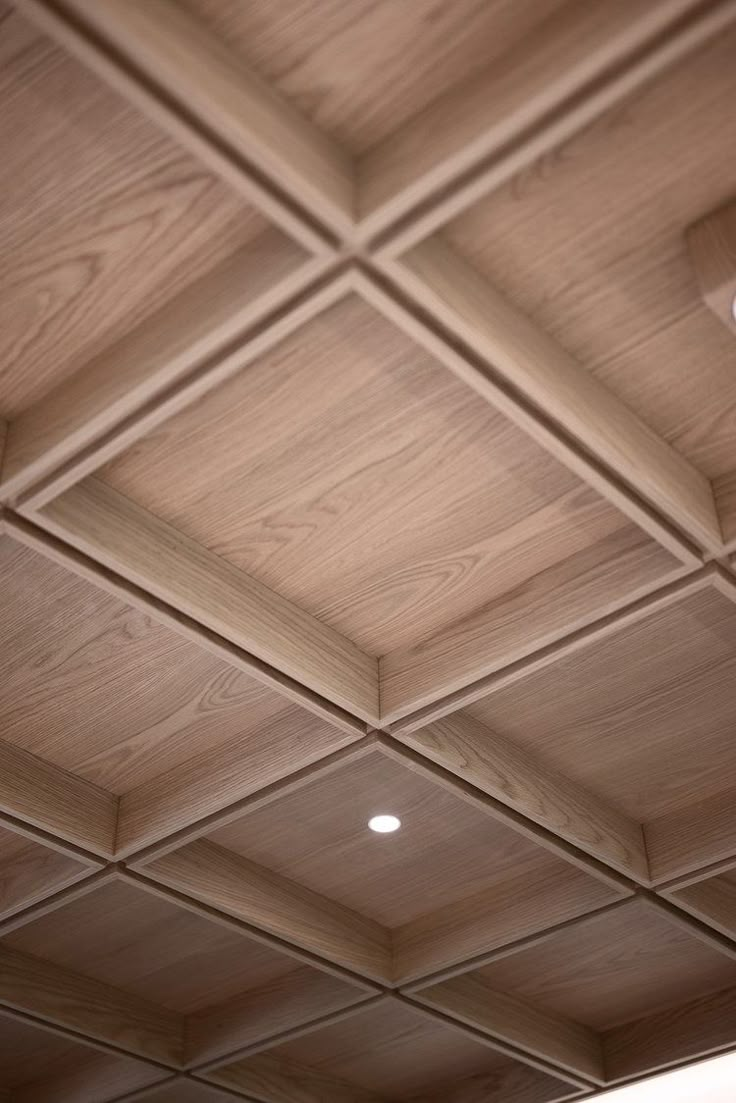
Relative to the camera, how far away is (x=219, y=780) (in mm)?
4109

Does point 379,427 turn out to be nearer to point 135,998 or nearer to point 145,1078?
point 135,998

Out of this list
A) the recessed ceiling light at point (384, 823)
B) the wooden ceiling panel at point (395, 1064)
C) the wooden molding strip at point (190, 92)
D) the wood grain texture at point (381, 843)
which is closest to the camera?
the wooden molding strip at point (190, 92)

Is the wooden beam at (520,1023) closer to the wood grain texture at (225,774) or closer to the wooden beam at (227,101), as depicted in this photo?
the wood grain texture at (225,774)

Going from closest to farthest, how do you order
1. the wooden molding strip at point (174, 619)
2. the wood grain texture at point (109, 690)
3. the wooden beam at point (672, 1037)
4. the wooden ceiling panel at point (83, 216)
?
the wooden ceiling panel at point (83, 216) < the wooden molding strip at point (174, 619) < the wood grain texture at point (109, 690) < the wooden beam at point (672, 1037)

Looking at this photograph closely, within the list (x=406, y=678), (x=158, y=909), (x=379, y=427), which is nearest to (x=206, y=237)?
(x=379, y=427)

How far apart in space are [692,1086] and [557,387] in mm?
4053

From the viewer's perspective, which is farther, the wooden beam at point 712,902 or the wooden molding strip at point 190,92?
the wooden beam at point 712,902

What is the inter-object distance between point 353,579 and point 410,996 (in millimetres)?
2241

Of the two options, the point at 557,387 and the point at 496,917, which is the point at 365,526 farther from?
the point at 496,917

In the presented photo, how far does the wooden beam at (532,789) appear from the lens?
3.99 m

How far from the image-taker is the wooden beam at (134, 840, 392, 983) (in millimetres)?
4562

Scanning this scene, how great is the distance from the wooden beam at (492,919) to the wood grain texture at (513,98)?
9.37ft

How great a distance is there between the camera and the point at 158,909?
4.89 m

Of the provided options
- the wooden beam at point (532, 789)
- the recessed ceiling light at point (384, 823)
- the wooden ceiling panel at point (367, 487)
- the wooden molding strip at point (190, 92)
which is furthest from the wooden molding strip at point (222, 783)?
the wooden molding strip at point (190, 92)
